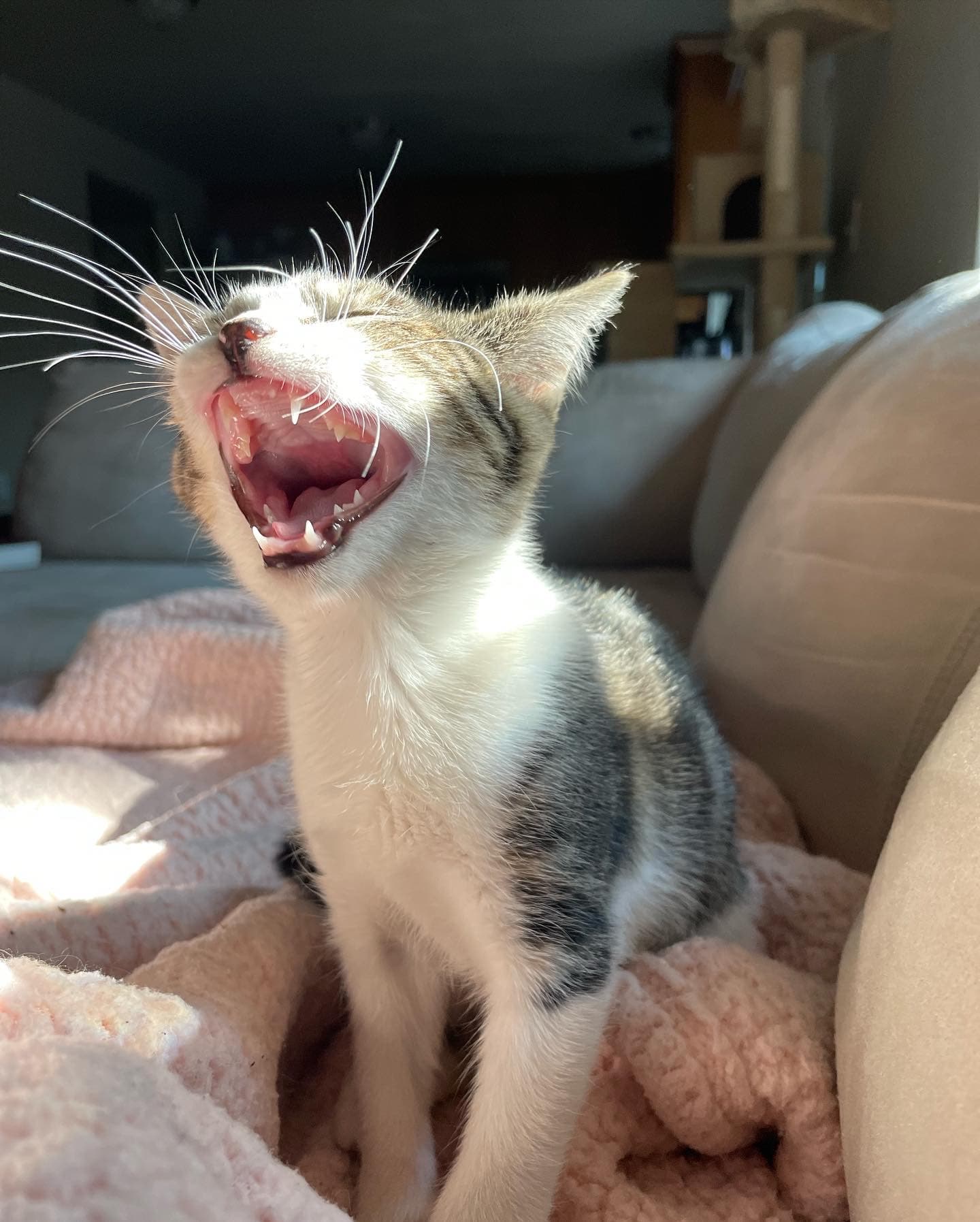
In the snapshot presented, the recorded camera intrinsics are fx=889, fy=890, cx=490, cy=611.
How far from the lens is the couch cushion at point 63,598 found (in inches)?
60.2

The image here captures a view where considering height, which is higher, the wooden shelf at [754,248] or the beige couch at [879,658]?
the wooden shelf at [754,248]

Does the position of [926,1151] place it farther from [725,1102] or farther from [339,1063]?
[339,1063]

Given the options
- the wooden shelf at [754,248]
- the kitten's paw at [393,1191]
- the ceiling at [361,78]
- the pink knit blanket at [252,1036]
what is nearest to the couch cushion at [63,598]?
the pink knit blanket at [252,1036]

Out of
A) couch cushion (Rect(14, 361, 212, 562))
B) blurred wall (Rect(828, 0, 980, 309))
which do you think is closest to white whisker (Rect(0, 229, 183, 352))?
blurred wall (Rect(828, 0, 980, 309))

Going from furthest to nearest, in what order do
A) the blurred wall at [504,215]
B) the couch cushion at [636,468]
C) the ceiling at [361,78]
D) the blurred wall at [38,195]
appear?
the blurred wall at [504,215] → the blurred wall at [38,195] → the ceiling at [361,78] → the couch cushion at [636,468]

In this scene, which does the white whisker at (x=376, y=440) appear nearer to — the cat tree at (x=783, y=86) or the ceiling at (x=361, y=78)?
the cat tree at (x=783, y=86)

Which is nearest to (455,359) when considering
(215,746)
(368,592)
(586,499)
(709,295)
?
(368,592)

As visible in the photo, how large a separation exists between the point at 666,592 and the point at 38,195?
12.7 feet

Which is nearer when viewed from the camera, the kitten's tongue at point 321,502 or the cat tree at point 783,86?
the kitten's tongue at point 321,502

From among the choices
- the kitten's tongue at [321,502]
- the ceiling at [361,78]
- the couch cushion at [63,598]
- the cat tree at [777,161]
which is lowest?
the couch cushion at [63,598]

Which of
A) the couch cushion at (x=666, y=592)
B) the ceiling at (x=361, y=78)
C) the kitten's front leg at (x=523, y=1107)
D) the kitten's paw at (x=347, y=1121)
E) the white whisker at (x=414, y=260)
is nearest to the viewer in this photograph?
the kitten's front leg at (x=523, y=1107)

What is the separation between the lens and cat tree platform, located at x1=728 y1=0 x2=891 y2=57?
2.09 meters

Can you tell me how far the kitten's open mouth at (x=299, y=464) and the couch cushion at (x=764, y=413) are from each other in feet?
3.15

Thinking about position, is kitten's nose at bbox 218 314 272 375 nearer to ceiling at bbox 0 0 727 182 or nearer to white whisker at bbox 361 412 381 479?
white whisker at bbox 361 412 381 479
